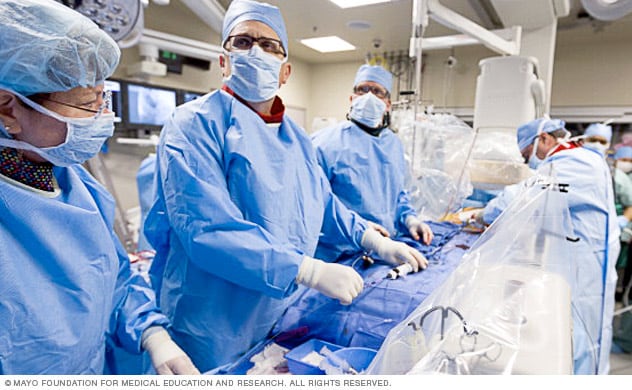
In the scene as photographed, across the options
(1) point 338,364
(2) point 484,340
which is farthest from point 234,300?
(2) point 484,340

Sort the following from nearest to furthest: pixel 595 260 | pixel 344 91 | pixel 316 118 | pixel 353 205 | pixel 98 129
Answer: pixel 98 129 < pixel 344 91 < pixel 316 118 < pixel 353 205 < pixel 595 260

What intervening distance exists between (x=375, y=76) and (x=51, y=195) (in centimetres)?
90

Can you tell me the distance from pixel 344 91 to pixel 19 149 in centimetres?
71

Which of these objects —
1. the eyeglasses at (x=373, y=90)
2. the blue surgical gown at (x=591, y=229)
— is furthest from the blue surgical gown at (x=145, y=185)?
the blue surgical gown at (x=591, y=229)

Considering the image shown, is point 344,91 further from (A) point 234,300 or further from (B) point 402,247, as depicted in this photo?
(A) point 234,300

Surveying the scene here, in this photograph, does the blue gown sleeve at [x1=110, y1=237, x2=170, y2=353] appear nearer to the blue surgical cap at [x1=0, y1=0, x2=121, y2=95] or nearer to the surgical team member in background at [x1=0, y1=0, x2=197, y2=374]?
the surgical team member in background at [x1=0, y1=0, x2=197, y2=374]

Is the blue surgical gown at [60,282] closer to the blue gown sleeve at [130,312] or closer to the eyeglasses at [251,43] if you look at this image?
the blue gown sleeve at [130,312]

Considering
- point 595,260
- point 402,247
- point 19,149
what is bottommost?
point 595,260

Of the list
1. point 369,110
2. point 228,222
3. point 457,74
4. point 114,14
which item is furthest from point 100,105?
point 457,74

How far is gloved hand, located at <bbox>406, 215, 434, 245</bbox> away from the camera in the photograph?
1339mm

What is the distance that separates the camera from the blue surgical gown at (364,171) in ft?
4.71

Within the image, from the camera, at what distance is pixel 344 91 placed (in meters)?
1.03

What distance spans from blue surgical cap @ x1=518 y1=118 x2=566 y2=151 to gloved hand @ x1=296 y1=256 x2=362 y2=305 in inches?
58.5

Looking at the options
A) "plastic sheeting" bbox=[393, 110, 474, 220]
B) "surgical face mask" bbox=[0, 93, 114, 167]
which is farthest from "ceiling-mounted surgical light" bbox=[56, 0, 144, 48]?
"plastic sheeting" bbox=[393, 110, 474, 220]
